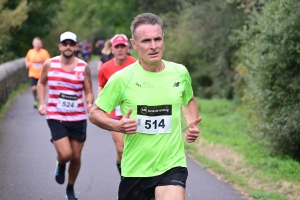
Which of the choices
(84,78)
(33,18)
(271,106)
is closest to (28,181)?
(84,78)

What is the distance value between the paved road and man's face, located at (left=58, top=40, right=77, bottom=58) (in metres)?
1.97

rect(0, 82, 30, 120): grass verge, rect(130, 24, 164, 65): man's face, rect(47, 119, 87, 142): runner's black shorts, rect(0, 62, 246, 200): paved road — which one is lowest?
rect(0, 82, 30, 120): grass verge

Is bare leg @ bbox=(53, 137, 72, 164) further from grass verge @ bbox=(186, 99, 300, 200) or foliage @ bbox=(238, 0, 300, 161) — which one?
foliage @ bbox=(238, 0, 300, 161)

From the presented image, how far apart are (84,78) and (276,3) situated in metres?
4.04

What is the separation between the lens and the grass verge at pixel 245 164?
9078 millimetres

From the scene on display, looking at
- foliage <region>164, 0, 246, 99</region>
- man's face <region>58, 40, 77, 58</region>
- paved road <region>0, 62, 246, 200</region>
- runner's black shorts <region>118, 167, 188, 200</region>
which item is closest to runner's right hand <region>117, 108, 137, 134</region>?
runner's black shorts <region>118, 167, 188, 200</region>

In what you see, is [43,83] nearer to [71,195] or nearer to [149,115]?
[71,195]

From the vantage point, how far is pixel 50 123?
27.6ft

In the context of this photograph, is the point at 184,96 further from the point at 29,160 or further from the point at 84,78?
the point at 29,160

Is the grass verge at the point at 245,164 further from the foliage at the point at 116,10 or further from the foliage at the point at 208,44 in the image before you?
the foliage at the point at 116,10

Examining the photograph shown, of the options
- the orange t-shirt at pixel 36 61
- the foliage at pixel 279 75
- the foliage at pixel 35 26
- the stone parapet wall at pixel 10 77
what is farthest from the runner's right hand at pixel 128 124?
the foliage at pixel 35 26

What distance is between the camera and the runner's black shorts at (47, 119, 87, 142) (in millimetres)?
8297

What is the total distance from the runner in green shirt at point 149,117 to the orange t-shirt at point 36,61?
13538 mm

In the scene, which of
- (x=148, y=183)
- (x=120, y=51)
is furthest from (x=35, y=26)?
(x=148, y=183)
